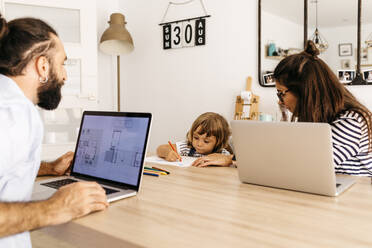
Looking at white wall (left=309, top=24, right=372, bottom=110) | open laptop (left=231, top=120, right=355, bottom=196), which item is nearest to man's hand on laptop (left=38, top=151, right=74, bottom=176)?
open laptop (left=231, top=120, right=355, bottom=196)

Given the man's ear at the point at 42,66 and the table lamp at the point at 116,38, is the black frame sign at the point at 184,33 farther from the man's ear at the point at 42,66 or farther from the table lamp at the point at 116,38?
the man's ear at the point at 42,66

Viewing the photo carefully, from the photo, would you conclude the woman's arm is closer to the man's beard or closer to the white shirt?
the man's beard

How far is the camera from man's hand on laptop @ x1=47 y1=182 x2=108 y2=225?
0.81 meters

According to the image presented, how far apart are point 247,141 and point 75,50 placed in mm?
2557

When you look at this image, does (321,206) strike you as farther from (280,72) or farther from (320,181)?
(280,72)

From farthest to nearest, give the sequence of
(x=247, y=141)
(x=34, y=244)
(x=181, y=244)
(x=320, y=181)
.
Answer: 1. (x=34, y=244)
2. (x=247, y=141)
3. (x=320, y=181)
4. (x=181, y=244)

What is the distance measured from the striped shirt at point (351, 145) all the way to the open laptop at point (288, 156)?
0.67 ft

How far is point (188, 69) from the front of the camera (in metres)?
3.23

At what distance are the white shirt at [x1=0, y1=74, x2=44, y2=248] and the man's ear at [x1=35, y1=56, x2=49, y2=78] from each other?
0.09 m

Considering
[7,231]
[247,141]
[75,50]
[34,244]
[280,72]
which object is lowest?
[34,244]

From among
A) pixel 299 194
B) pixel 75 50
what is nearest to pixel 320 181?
pixel 299 194

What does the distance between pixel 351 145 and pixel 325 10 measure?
1487mm

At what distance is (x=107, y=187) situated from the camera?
1.09 meters

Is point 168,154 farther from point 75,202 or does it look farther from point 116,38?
point 116,38
